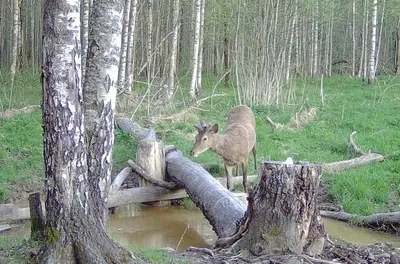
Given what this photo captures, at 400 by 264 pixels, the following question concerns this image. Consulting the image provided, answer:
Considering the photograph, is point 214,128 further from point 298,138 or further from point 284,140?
point 298,138

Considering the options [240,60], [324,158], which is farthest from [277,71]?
[324,158]

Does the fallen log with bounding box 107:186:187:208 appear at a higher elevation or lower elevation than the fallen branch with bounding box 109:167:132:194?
lower

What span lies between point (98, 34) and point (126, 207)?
4.82m

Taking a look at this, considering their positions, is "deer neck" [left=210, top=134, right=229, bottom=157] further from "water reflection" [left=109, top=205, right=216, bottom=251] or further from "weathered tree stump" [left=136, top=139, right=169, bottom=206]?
"water reflection" [left=109, top=205, right=216, bottom=251]

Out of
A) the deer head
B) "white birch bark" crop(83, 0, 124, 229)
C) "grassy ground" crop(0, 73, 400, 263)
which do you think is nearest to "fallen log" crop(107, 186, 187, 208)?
the deer head

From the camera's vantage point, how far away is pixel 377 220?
27.9 ft

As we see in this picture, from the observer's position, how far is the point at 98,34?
5703 millimetres

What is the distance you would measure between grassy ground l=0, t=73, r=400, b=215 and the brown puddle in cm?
93

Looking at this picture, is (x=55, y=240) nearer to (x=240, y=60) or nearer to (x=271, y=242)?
(x=271, y=242)

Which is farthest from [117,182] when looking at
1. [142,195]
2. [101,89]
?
[101,89]

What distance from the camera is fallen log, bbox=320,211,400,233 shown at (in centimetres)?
835

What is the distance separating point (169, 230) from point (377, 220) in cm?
290

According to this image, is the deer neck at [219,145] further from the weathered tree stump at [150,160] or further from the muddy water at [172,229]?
the muddy water at [172,229]

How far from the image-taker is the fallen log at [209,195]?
6988 millimetres
